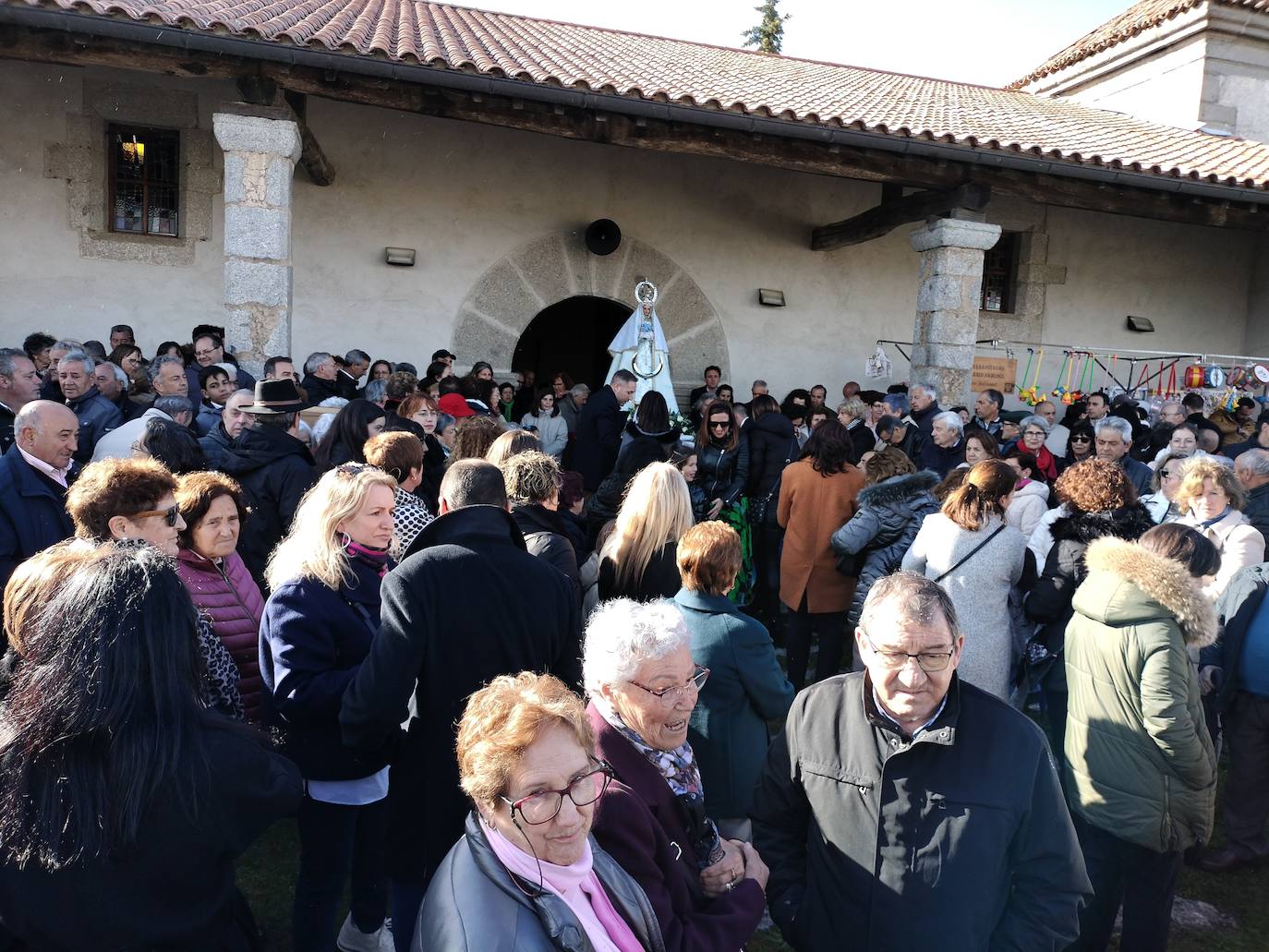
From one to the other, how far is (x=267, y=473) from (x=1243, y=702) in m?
4.26

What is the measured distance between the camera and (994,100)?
41.6 feet

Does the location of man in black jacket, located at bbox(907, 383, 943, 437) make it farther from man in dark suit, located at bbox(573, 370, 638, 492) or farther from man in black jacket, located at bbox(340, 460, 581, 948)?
man in black jacket, located at bbox(340, 460, 581, 948)

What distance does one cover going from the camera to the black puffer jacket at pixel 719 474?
631 cm

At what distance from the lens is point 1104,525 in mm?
3680

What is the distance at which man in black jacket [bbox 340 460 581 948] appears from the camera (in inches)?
96.7

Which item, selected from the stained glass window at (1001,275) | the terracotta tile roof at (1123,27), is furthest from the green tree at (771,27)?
the stained glass window at (1001,275)

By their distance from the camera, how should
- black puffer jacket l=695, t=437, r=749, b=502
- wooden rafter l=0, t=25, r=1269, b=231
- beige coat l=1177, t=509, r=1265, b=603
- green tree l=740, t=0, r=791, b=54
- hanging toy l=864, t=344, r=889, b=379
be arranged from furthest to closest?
→ green tree l=740, t=0, r=791, b=54
hanging toy l=864, t=344, r=889, b=379
wooden rafter l=0, t=25, r=1269, b=231
black puffer jacket l=695, t=437, r=749, b=502
beige coat l=1177, t=509, r=1265, b=603

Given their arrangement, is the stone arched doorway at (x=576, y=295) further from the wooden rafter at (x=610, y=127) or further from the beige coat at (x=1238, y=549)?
the beige coat at (x=1238, y=549)

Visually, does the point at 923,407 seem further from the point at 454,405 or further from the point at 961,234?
the point at 454,405

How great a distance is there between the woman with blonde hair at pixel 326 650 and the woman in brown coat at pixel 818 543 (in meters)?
2.84

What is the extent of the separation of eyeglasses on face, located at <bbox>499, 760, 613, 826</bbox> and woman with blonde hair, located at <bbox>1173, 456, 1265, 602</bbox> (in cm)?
348

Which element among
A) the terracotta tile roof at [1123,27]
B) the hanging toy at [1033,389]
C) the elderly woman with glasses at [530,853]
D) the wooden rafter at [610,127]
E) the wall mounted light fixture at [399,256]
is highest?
the terracotta tile roof at [1123,27]


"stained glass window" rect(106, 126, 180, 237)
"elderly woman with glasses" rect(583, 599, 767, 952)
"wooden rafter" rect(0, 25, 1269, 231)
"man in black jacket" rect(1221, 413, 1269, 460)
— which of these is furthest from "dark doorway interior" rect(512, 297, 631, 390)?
"elderly woman with glasses" rect(583, 599, 767, 952)

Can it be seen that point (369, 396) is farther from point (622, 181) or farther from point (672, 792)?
point (672, 792)
